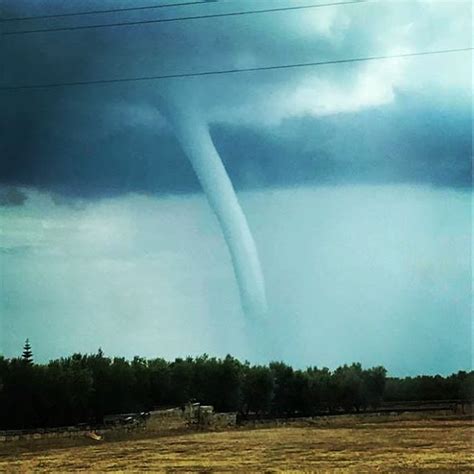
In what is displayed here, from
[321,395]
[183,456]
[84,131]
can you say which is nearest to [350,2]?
[84,131]

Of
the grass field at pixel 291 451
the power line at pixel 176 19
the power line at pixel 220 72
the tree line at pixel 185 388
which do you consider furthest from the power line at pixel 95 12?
the grass field at pixel 291 451

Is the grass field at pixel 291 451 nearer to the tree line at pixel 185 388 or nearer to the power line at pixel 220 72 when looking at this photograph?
the tree line at pixel 185 388

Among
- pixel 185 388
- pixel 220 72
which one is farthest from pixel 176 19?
pixel 185 388

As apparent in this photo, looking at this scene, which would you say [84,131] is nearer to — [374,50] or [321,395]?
[374,50]

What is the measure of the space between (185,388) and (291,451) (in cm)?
84

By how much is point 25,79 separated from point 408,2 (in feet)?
8.96

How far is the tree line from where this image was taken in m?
5.16

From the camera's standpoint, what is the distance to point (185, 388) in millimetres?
5402

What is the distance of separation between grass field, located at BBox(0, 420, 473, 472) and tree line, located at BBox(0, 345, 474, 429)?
0.17m

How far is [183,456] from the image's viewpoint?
17.0 ft

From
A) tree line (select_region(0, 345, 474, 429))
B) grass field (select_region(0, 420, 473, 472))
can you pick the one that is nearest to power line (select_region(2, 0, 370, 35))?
tree line (select_region(0, 345, 474, 429))

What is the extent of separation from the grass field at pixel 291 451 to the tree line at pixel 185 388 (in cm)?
17

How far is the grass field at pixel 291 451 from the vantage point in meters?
4.98

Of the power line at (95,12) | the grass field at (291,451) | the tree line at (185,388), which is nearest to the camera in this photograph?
the grass field at (291,451)
